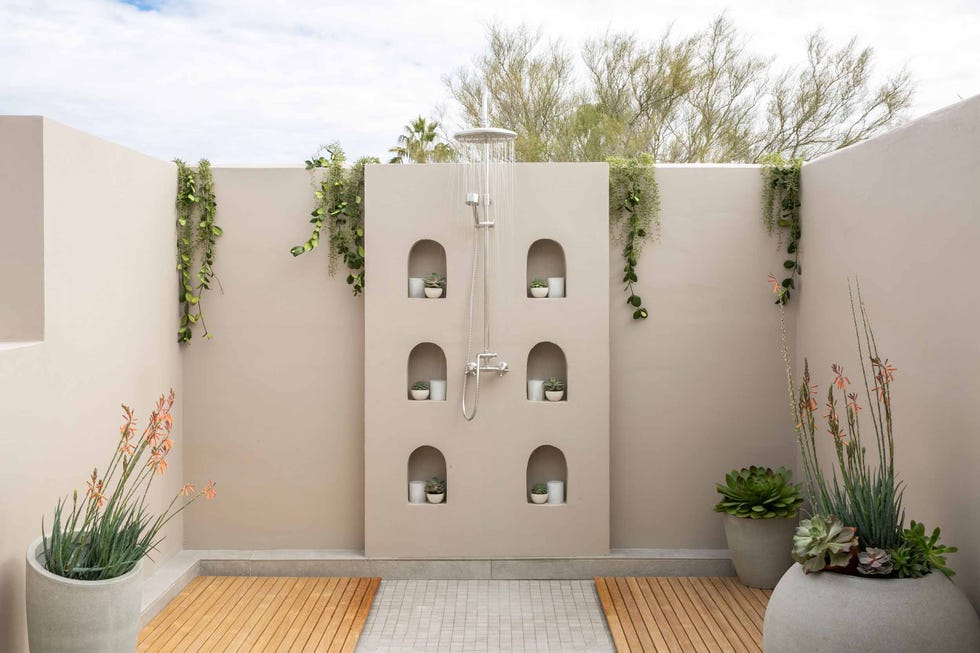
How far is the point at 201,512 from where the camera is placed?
553cm

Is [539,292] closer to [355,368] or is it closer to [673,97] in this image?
[355,368]

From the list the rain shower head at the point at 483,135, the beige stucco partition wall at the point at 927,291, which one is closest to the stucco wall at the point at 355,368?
the beige stucco partition wall at the point at 927,291

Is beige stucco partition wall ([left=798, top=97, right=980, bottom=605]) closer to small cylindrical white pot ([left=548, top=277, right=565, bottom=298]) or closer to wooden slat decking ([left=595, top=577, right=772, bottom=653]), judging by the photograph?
wooden slat decking ([left=595, top=577, right=772, bottom=653])

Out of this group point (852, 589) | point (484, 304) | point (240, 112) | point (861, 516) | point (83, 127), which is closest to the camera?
point (852, 589)

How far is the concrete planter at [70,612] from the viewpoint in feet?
10.3

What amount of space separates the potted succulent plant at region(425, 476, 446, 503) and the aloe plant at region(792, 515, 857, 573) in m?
2.37

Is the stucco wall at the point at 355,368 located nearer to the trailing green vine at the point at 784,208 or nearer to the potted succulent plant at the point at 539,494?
the trailing green vine at the point at 784,208

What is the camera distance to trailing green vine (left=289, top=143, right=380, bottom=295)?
17.7 ft

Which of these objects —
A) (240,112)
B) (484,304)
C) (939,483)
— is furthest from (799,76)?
(939,483)

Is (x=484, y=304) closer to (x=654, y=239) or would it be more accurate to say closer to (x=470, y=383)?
(x=470, y=383)

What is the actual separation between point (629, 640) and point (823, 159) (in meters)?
2.73

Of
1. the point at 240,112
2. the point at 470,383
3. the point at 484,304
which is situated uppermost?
the point at 240,112

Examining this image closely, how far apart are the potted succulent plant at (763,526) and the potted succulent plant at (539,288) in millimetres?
1540

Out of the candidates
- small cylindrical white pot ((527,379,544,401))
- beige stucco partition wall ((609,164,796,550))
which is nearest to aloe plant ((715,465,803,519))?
beige stucco partition wall ((609,164,796,550))
